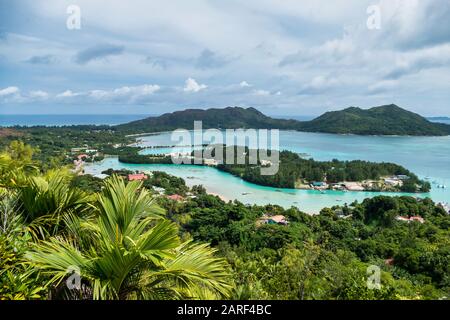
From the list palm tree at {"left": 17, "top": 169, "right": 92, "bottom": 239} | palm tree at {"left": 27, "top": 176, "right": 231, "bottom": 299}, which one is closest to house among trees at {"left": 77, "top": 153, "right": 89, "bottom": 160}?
palm tree at {"left": 17, "top": 169, "right": 92, "bottom": 239}

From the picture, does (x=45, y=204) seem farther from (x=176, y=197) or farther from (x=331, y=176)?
(x=331, y=176)

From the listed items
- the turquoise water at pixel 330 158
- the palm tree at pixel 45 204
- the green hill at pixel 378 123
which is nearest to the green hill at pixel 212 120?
the turquoise water at pixel 330 158

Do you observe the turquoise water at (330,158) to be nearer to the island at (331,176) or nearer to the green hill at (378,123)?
the island at (331,176)

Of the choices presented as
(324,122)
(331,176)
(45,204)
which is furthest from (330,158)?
(45,204)

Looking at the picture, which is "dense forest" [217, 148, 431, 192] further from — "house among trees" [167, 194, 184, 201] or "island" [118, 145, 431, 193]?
"house among trees" [167, 194, 184, 201]
